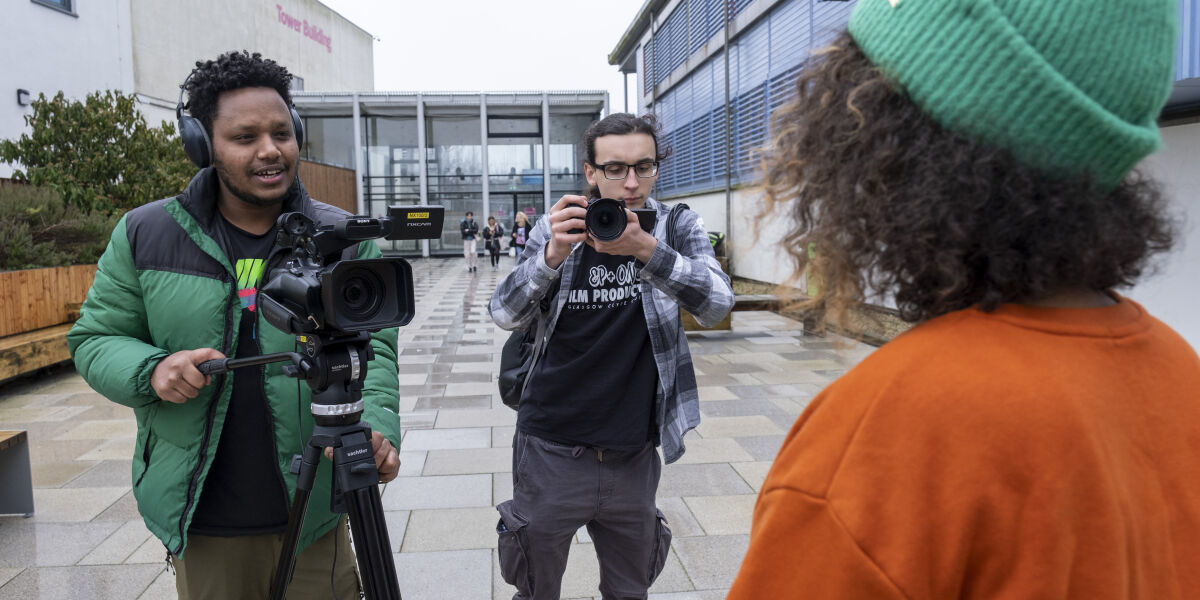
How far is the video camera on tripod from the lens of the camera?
5.26 feet

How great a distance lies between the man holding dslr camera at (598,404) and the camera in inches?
88.9

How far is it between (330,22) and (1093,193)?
39.3m

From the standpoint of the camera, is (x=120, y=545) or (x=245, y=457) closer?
(x=245, y=457)

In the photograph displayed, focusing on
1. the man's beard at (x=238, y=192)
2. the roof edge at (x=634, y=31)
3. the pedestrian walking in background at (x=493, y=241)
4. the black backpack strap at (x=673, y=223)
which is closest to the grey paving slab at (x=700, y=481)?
the black backpack strap at (x=673, y=223)

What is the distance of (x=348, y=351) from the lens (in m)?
1.65

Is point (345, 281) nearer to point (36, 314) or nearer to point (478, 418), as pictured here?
point (478, 418)

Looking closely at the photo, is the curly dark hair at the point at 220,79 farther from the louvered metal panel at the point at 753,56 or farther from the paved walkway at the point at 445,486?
the louvered metal panel at the point at 753,56

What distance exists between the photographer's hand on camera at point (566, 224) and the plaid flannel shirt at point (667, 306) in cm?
9

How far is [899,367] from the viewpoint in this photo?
75 cm

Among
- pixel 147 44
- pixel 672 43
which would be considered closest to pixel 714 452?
pixel 672 43

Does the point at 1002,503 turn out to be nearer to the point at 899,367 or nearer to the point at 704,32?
the point at 899,367

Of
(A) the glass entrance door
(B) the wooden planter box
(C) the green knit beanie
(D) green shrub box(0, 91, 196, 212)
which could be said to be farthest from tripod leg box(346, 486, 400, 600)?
(A) the glass entrance door

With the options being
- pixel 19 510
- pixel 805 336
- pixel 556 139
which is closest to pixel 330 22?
pixel 556 139

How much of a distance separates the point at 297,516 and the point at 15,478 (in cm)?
328
